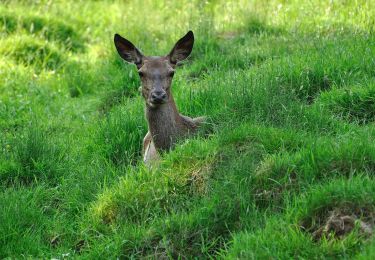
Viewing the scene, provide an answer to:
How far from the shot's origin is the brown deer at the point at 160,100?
804cm

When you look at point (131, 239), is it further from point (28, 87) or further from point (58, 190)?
point (28, 87)

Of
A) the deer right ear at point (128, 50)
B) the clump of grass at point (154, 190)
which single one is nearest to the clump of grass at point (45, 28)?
the deer right ear at point (128, 50)

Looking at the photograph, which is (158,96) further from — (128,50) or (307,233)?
(307,233)

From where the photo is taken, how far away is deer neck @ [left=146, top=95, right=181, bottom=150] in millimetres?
8242

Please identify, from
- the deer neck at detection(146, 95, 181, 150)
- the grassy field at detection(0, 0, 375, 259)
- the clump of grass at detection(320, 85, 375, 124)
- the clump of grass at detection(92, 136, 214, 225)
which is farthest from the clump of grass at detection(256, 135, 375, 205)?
the deer neck at detection(146, 95, 181, 150)

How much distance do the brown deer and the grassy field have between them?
0.28 metres

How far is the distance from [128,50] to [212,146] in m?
1.76

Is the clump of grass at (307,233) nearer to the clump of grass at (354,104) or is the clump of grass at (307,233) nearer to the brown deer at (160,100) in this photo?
the clump of grass at (354,104)

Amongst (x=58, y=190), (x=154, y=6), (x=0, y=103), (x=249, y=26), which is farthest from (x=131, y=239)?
(x=154, y=6)

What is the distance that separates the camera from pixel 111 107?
1023cm

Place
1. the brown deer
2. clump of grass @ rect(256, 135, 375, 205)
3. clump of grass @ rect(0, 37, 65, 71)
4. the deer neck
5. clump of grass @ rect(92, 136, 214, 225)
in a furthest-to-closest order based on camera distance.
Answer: clump of grass @ rect(0, 37, 65, 71) → the deer neck → the brown deer → clump of grass @ rect(92, 136, 214, 225) → clump of grass @ rect(256, 135, 375, 205)

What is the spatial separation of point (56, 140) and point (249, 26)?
140 inches

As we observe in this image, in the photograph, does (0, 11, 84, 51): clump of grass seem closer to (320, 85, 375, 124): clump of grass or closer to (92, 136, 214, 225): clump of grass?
(320, 85, 375, 124): clump of grass

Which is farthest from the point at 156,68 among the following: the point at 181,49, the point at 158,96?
the point at 181,49
